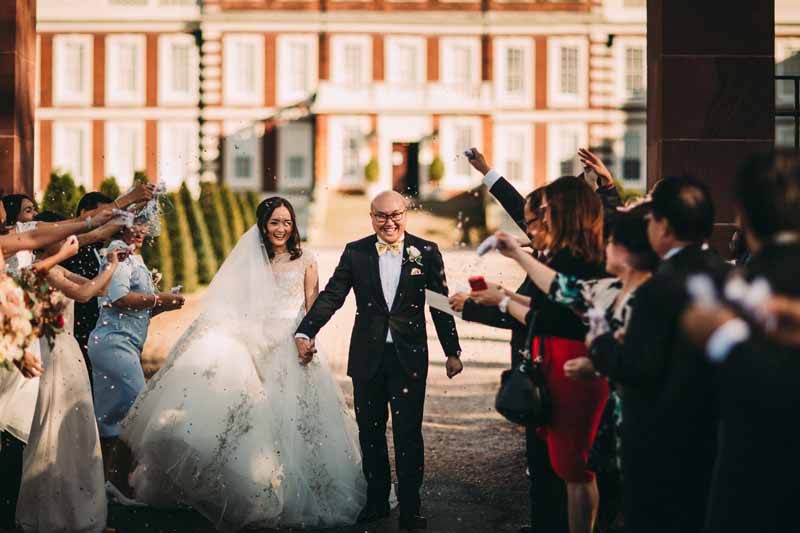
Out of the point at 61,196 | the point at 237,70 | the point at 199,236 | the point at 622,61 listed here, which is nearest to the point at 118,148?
the point at 237,70

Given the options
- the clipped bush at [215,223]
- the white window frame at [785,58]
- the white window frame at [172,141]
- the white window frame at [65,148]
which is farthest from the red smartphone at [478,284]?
the white window frame at [65,148]

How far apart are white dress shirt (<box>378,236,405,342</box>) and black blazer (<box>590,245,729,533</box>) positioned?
2.84 metres

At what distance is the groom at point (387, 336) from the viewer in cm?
634

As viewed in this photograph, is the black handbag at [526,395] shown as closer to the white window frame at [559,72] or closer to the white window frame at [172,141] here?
the white window frame at [559,72]

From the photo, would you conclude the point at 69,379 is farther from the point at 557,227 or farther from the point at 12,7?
the point at 12,7

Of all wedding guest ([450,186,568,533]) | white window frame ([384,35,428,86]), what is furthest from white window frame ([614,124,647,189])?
wedding guest ([450,186,568,533])

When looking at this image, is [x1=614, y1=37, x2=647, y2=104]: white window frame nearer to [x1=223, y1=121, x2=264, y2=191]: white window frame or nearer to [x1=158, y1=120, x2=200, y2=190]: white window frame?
[x1=223, y1=121, x2=264, y2=191]: white window frame

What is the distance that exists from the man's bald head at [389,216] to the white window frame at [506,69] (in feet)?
122

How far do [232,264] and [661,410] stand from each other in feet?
12.6

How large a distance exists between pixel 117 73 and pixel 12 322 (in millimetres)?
40961

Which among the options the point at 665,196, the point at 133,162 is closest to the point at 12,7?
the point at 665,196

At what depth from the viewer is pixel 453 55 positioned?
4278 centimetres

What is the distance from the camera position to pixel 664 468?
3641 mm

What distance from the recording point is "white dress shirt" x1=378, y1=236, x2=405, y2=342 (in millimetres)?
6488
